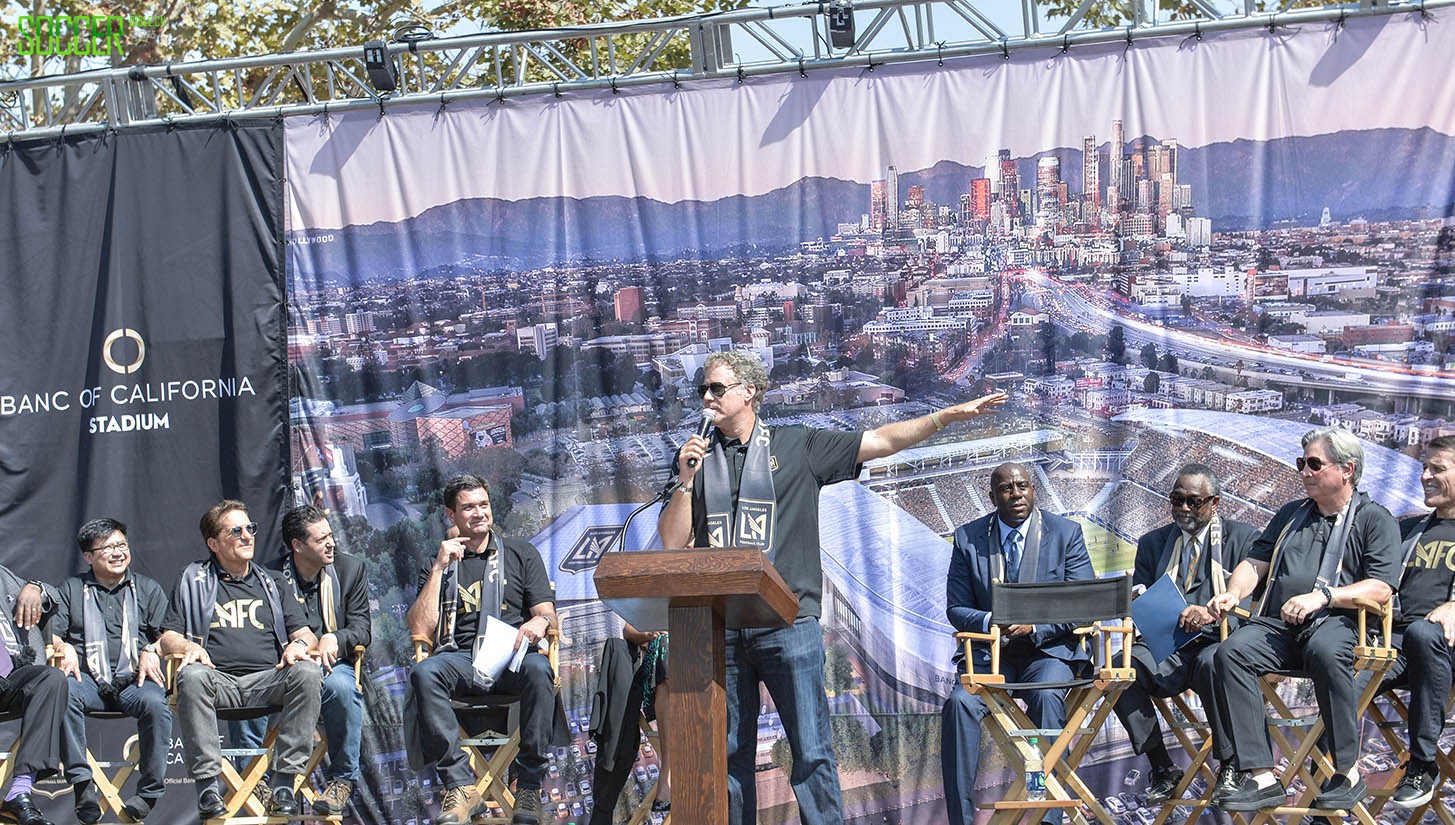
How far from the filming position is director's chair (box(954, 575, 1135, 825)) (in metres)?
5.10

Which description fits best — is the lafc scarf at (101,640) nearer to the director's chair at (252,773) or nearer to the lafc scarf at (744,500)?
the director's chair at (252,773)

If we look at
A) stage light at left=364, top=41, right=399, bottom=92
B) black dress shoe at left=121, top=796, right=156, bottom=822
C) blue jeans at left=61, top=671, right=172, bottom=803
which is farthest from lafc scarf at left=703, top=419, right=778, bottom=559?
stage light at left=364, top=41, right=399, bottom=92

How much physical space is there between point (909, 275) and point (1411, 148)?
6.64 ft

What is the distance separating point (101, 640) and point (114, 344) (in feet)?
4.73

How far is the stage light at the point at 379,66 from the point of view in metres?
6.53

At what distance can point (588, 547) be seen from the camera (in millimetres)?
6602

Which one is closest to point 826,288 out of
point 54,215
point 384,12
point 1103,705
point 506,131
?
point 506,131

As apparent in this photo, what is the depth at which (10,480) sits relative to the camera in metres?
6.78

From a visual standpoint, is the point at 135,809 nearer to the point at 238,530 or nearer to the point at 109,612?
the point at 109,612

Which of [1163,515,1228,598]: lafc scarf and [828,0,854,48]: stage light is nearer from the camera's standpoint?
[1163,515,1228,598]: lafc scarf

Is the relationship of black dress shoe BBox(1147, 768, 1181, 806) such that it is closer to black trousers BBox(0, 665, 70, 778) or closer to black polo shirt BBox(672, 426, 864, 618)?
black polo shirt BBox(672, 426, 864, 618)

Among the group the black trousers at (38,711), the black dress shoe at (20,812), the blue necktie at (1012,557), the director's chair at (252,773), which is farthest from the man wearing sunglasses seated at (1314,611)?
the black dress shoe at (20,812)

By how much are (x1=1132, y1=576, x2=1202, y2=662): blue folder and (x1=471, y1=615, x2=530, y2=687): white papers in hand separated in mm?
2258

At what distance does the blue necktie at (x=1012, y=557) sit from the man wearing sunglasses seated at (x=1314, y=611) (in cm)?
71
